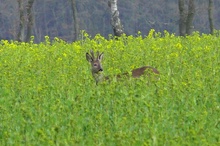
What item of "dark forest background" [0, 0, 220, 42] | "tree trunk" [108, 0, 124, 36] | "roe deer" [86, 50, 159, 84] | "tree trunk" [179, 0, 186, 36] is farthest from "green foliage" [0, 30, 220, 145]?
"dark forest background" [0, 0, 220, 42]

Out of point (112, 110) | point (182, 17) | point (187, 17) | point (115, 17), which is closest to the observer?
point (112, 110)

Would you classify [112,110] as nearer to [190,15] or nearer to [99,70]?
[99,70]

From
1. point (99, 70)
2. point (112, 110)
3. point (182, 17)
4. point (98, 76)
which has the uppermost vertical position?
point (182, 17)

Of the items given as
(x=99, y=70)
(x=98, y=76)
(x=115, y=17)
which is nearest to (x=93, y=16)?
(x=115, y=17)

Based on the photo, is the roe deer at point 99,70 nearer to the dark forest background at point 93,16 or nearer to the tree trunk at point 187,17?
the tree trunk at point 187,17

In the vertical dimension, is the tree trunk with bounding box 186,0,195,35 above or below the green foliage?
above

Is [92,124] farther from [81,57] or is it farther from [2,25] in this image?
[2,25]

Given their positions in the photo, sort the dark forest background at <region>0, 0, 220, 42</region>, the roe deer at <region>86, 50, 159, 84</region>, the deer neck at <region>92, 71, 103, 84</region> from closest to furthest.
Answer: the roe deer at <region>86, 50, 159, 84</region>, the deer neck at <region>92, 71, 103, 84</region>, the dark forest background at <region>0, 0, 220, 42</region>

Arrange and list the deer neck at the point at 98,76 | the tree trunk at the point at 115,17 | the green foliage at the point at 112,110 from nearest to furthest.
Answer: the green foliage at the point at 112,110 → the deer neck at the point at 98,76 → the tree trunk at the point at 115,17

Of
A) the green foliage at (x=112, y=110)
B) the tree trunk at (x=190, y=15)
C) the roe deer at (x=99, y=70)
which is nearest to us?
the green foliage at (x=112, y=110)

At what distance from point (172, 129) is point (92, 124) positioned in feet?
2.78

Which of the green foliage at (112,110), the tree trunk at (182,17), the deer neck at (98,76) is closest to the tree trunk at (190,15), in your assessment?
the tree trunk at (182,17)

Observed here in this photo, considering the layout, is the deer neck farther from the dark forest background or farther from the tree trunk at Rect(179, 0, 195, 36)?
the dark forest background

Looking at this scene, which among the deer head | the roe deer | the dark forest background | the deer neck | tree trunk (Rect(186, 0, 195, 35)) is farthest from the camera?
the dark forest background
